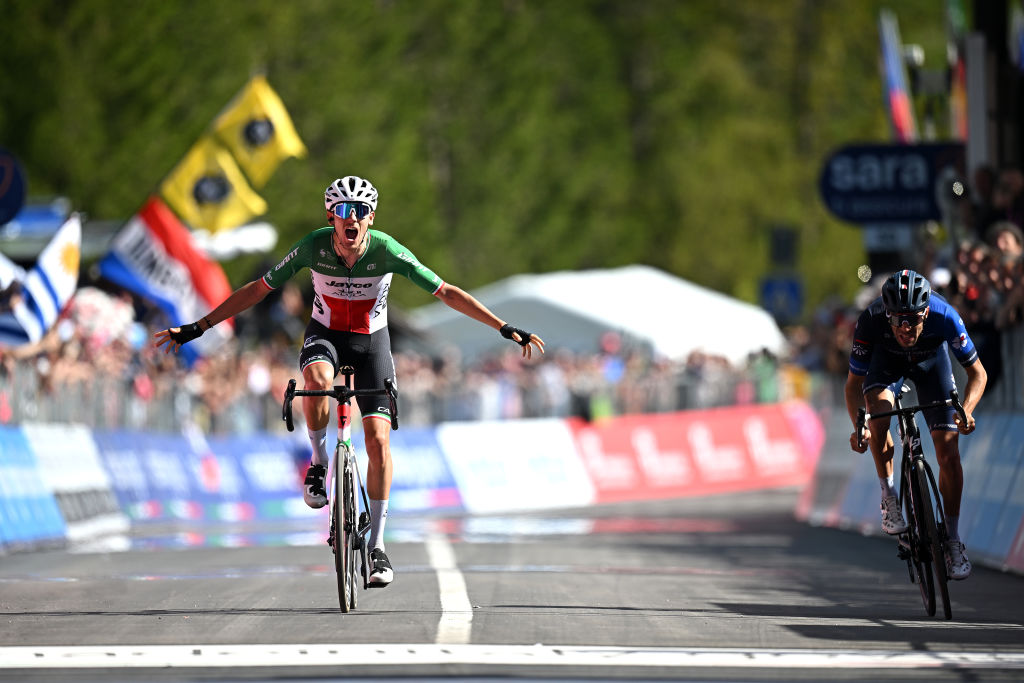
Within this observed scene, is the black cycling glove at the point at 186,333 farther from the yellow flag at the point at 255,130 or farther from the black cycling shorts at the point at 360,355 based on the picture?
the yellow flag at the point at 255,130

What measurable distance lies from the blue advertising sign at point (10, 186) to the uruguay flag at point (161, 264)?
23.6ft

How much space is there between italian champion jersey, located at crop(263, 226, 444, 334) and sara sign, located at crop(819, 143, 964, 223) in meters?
12.4

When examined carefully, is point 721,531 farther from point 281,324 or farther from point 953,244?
point 281,324

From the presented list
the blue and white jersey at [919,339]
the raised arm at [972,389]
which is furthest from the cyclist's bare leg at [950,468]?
the blue and white jersey at [919,339]

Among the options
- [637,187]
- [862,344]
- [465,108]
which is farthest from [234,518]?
[637,187]

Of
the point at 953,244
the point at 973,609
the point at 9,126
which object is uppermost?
the point at 9,126

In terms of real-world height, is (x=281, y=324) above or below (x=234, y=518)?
above

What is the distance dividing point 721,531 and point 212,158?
11.2 metres

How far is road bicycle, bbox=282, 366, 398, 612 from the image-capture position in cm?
1158

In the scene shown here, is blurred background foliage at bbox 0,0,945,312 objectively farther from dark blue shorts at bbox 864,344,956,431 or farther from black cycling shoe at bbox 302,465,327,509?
dark blue shorts at bbox 864,344,956,431

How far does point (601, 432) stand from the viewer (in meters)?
35.0

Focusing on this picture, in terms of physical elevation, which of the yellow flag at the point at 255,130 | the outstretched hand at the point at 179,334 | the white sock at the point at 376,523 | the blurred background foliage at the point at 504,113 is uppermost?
the blurred background foliage at the point at 504,113

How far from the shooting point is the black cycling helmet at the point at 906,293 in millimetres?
11758

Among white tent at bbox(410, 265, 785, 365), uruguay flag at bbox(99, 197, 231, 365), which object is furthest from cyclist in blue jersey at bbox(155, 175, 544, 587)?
white tent at bbox(410, 265, 785, 365)
